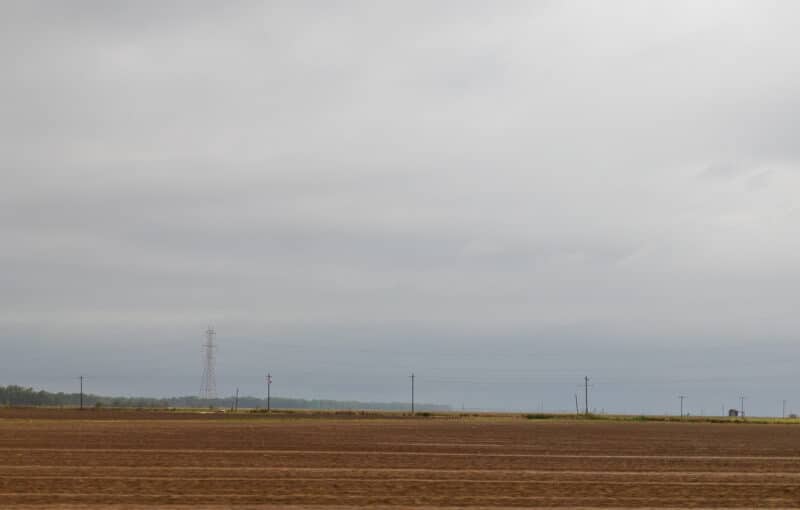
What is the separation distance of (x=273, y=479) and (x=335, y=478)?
2.13 metres

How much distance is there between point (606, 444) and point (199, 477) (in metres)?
32.5

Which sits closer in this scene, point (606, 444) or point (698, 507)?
point (698, 507)

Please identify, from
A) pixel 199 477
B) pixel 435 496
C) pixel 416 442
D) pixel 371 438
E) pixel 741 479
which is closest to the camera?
pixel 435 496

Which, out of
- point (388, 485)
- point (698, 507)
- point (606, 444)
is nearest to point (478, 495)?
point (388, 485)

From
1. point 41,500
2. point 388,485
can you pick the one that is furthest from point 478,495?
point 41,500

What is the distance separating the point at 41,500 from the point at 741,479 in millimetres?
22259

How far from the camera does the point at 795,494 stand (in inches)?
1119

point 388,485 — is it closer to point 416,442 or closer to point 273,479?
point 273,479

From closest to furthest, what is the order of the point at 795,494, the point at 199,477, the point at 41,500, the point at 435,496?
the point at 41,500
the point at 435,496
the point at 795,494
the point at 199,477

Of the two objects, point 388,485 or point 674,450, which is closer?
point 388,485

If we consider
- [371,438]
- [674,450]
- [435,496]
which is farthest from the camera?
[371,438]

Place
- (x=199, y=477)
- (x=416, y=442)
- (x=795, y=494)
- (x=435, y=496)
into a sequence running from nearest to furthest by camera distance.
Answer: (x=435, y=496), (x=795, y=494), (x=199, y=477), (x=416, y=442)

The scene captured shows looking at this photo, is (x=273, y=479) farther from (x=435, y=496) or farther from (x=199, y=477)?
(x=435, y=496)

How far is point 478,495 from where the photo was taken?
26.9 meters
